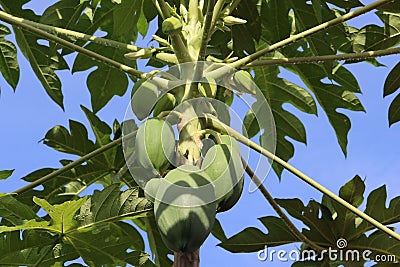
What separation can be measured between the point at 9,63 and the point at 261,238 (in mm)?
1249

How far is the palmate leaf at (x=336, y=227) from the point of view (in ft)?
7.18

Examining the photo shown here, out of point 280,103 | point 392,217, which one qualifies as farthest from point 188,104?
point 280,103

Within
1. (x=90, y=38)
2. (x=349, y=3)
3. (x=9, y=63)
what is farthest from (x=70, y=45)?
(x=349, y=3)

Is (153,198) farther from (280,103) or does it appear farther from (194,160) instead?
(280,103)

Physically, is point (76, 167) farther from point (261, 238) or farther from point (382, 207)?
point (382, 207)

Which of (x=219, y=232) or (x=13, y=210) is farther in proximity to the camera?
(x=219, y=232)

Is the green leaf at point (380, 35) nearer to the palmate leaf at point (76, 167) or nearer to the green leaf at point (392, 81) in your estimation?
the green leaf at point (392, 81)

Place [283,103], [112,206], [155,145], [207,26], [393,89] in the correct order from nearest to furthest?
[155,145] → [207,26] → [112,206] → [393,89] → [283,103]

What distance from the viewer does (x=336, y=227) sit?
2232 millimetres

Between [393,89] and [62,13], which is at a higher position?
[62,13]

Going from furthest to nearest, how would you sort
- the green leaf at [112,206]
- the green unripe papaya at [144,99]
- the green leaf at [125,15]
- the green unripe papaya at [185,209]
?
the green leaf at [125,15], the green leaf at [112,206], the green unripe papaya at [144,99], the green unripe papaya at [185,209]

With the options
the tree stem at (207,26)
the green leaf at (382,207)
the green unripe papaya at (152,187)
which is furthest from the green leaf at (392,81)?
the green unripe papaya at (152,187)

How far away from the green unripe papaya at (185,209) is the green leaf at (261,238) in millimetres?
756

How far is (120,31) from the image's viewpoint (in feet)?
6.83
